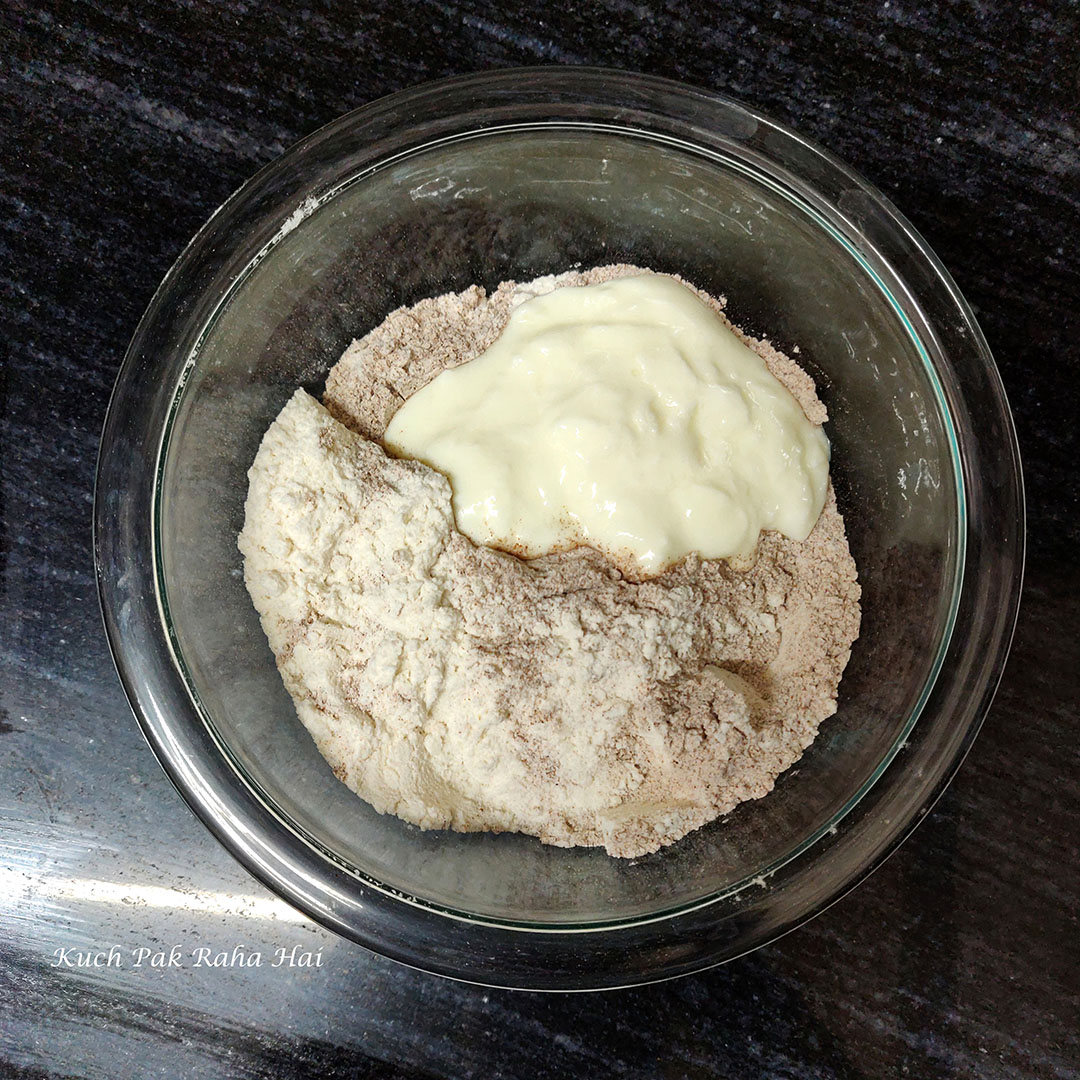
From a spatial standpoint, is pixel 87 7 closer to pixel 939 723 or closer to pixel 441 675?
pixel 441 675

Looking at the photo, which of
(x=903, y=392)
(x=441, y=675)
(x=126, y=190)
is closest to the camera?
(x=441, y=675)

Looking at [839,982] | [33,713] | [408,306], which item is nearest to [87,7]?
[408,306]

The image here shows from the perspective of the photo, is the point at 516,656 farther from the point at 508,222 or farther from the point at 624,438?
the point at 508,222

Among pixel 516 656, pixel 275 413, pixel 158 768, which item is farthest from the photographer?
pixel 158 768

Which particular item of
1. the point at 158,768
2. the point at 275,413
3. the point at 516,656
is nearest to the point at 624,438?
the point at 516,656

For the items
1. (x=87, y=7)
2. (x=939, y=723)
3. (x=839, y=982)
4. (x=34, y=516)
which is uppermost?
(x=87, y=7)

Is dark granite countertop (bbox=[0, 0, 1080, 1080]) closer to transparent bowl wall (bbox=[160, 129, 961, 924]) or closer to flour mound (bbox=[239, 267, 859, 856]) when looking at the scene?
transparent bowl wall (bbox=[160, 129, 961, 924])
